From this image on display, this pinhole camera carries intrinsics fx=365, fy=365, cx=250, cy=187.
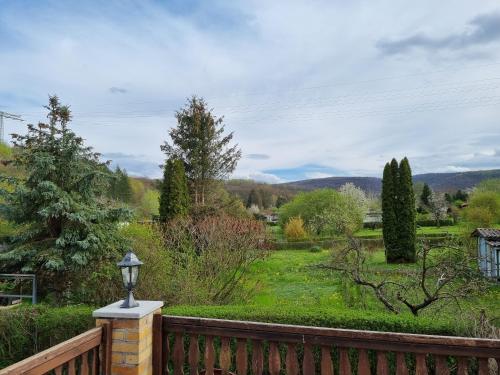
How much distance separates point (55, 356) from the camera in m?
1.91

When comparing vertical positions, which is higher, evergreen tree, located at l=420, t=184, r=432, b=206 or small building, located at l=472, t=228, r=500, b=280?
evergreen tree, located at l=420, t=184, r=432, b=206

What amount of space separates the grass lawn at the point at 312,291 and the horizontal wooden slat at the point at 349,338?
9.58ft

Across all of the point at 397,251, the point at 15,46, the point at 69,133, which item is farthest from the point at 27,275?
the point at 397,251

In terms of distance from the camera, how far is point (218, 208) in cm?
1465

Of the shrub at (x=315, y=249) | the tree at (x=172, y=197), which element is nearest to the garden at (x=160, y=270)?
the tree at (x=172, y=197)

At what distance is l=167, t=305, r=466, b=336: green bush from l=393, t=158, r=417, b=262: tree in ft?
39.5

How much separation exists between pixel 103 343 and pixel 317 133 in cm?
1029

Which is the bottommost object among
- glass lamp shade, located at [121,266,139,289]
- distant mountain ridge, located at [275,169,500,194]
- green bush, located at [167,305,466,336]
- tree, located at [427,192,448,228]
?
green bush, located at [167,305,466,336]

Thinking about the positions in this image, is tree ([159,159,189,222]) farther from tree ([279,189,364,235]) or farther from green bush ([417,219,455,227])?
green bush ([417,219,455,227])

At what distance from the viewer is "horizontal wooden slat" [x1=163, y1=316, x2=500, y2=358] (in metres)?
2.01

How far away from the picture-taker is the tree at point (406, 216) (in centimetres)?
1562

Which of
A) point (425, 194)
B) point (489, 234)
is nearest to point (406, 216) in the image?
point (489, 234)

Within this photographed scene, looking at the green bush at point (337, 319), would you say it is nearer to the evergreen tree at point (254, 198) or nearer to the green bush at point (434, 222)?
the green bush at point (434, 222)

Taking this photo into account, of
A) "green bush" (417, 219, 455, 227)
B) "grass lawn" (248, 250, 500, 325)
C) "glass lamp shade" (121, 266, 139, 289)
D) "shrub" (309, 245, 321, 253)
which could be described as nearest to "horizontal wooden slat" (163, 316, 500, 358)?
"glass lamp shade" (121, 266, 139, 289)
